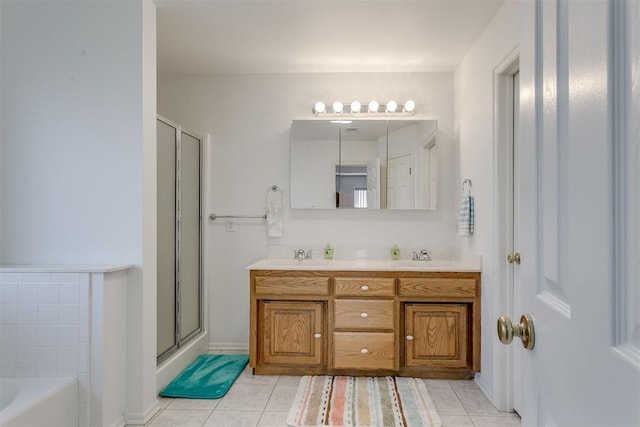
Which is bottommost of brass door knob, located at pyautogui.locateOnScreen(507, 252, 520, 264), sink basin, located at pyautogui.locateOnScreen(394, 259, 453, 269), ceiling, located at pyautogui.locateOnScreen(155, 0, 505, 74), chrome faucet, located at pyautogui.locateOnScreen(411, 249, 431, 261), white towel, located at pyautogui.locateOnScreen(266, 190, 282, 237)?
sink basin, located at pyautogui.locateOnScreen(394, 259, 453, 269)

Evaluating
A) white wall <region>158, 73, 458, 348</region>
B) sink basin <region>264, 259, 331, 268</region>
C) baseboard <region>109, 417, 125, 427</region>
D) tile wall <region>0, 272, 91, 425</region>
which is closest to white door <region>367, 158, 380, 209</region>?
white wall <region>158, 73, 458, 348</region>

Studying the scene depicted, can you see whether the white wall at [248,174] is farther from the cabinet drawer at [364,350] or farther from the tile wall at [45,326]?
the tile wall at [45,326]

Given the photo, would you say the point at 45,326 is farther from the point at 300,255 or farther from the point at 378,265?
the point at 378,265

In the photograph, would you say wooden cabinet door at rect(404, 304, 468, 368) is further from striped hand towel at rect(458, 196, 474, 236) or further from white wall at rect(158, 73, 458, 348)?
white wall at rect(158, 73, 458, 348)

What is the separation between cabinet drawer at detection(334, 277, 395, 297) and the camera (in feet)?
8.71

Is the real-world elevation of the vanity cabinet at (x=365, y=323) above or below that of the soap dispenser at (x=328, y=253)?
below

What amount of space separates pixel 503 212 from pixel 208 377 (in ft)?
7.45

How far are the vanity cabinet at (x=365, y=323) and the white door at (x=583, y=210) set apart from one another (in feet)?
6.22

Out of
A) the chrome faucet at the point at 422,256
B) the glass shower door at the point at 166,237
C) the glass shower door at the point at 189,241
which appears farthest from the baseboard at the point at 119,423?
the chrome faucet at the point at 422,256

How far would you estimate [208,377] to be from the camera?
2658mm

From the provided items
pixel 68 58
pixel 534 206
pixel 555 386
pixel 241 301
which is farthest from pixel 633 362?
pixel 241 301

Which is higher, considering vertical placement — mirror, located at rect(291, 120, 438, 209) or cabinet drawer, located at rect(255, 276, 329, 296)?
mirror, located at rect(291, 120, 438, 209)

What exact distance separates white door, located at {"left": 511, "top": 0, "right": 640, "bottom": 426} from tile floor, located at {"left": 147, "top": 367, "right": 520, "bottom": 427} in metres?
1.68

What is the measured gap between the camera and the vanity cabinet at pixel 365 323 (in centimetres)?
262
